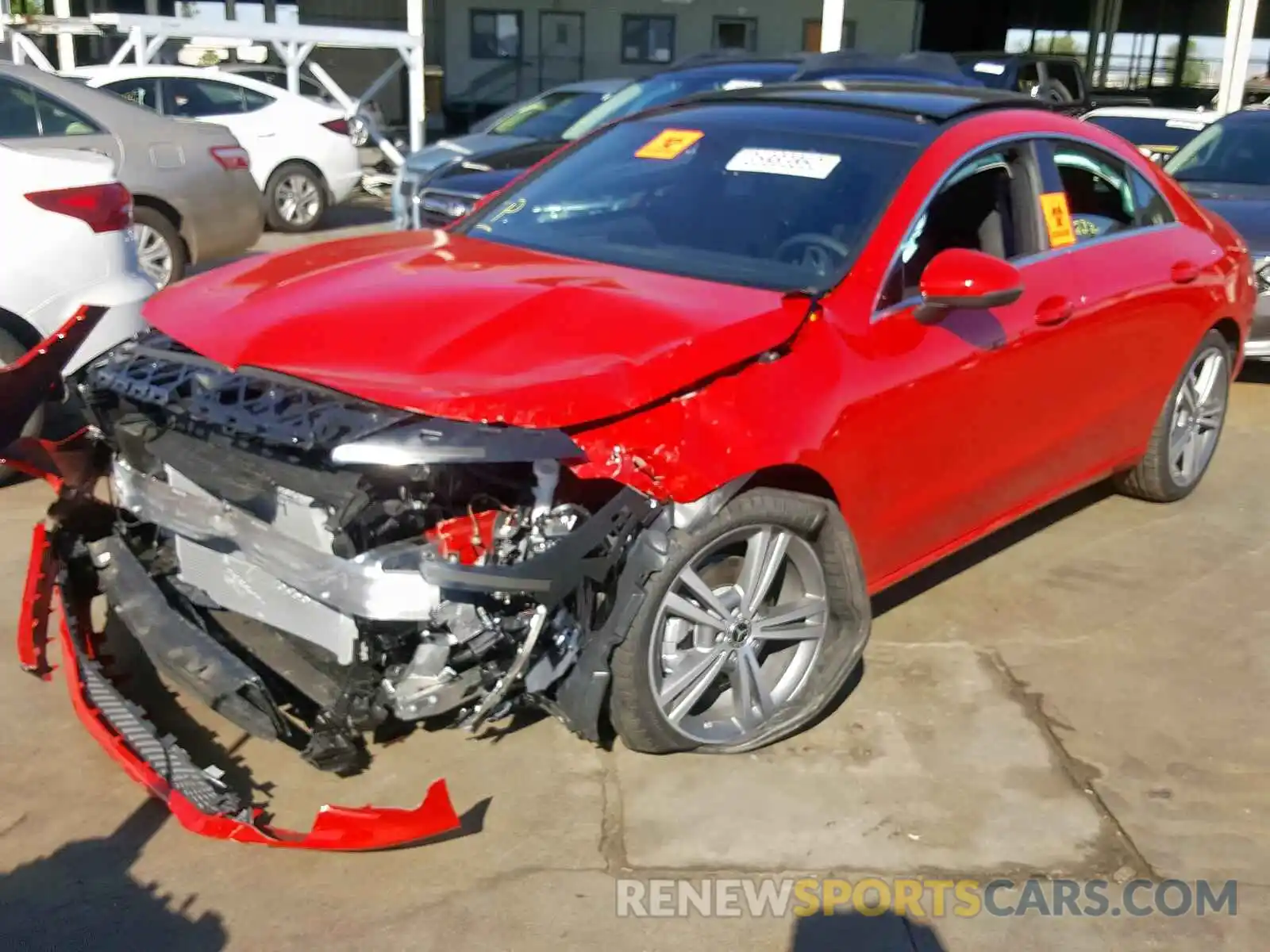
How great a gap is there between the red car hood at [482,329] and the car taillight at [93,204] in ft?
5.23

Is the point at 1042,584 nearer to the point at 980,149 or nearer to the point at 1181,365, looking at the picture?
the point at 1181,365

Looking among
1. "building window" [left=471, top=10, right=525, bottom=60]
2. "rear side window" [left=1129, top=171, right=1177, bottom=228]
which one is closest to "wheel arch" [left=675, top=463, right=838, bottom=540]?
"rear side window" [left=1129, top=171, right=1177, bottom=228]

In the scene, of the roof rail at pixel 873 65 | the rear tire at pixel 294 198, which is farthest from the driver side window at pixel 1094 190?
the rear tire at pixel 294 198

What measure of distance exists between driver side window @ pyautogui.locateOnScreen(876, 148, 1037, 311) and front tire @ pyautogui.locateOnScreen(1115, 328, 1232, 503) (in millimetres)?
1388

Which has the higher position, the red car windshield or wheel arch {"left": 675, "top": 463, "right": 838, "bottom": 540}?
the red car windshield

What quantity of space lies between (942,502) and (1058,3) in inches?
1276

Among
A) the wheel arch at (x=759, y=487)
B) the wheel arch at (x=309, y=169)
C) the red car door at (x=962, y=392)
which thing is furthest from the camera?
the wheel arch at (x=309, y=169)

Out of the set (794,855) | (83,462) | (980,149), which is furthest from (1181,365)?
(83,462)

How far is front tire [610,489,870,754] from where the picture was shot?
3.15m

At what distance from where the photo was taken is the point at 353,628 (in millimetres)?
2930

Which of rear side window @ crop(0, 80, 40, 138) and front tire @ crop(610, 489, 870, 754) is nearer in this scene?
front tire @ crop(610, 489, 870, 754)

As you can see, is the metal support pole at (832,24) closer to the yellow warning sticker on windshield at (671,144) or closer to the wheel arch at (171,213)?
the wheel arch at (171,213)

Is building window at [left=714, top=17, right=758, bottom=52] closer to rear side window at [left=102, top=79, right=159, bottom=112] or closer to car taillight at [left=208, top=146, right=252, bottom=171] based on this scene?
rear side window at [left=102, top=79, right=159, bottom=112]

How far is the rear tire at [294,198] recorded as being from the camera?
12.6 m
